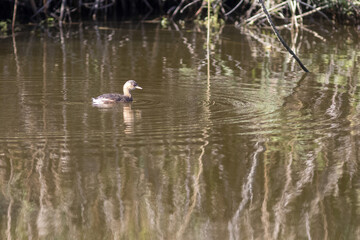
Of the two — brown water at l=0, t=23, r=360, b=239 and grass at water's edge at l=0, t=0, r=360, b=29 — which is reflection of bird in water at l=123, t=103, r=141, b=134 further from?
grass at water's edge at l=0, t=0, r=360, b=29

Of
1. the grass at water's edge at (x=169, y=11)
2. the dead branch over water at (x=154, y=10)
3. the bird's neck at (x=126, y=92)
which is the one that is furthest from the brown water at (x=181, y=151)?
the dead branch over water at (x=154, y=10)

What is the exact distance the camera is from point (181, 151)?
6086 millimetres

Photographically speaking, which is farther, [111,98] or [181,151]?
[111,98]

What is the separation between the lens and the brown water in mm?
4648

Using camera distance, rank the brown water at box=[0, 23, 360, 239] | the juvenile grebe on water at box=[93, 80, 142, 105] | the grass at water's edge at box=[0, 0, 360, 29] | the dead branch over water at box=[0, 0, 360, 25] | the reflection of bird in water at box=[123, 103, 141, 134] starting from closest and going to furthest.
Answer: the brown water at box=[0, 23, 360, 239] < the reflection of bird in water at box=[123, 103, 141, 134] < the juvenile grebe on water at box=[93, 80, 142, 105] < the grass at water's edge at box=[0, 0, 360, 29] < the dead branch over water at box=[0, 0, 360, 25]

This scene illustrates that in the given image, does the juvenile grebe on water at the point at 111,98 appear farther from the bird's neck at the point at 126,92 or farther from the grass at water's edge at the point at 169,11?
the grass at water's edge at the point at 169,11

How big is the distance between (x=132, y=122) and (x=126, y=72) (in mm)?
3305

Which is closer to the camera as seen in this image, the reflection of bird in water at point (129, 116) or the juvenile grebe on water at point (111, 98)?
the reflection of bird in water at point (129, 116)

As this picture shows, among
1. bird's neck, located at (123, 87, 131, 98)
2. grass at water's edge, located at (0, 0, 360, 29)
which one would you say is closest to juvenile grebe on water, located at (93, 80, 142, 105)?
bird's neck, located at (123, 87, 131, 98)

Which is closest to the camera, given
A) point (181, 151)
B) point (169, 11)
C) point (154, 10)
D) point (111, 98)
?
point (181, 151)

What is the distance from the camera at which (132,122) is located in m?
7.09

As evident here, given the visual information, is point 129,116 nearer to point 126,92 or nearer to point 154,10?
point 126,92

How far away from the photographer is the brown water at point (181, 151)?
4648 mm

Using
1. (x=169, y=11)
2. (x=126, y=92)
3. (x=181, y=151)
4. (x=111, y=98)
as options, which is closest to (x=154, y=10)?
(x=169, y=11)
